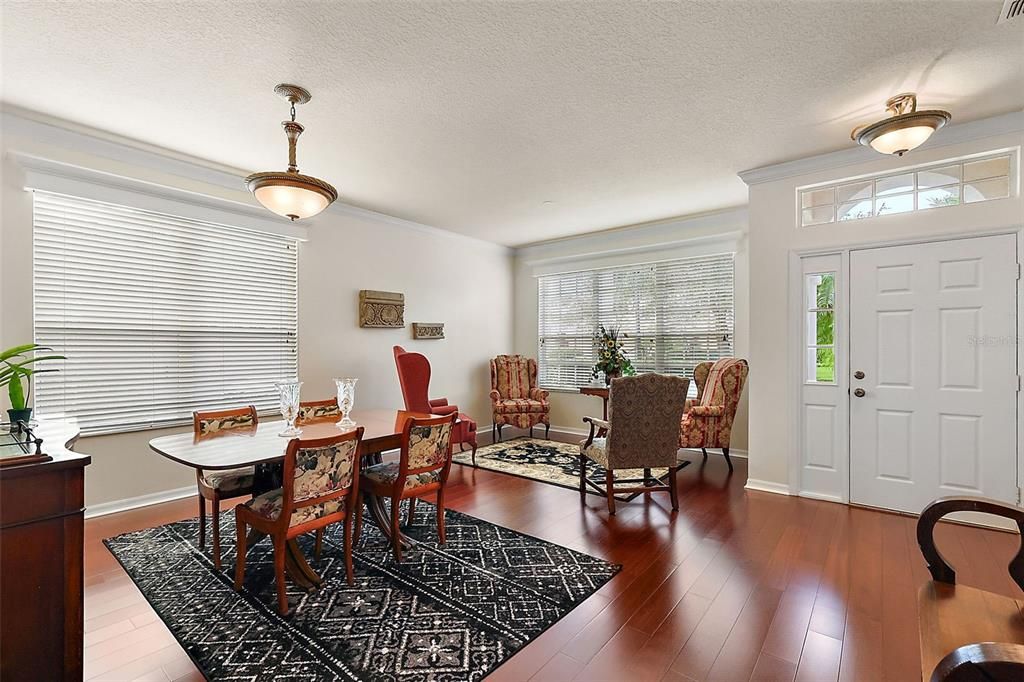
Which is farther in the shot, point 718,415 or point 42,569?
point 718,415

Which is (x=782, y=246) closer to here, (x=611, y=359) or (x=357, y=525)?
(x=611, y=359)

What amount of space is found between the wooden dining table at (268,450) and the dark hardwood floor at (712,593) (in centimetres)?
59

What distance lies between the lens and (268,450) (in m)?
2.43

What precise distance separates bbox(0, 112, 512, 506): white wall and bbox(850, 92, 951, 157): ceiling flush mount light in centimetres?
445

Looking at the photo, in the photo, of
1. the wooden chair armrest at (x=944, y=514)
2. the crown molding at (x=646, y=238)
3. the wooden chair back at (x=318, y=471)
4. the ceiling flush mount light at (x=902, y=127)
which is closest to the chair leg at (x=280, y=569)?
the wooden chair back at (x=318, y=471)

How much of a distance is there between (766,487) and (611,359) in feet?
7.34

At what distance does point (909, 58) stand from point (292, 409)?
3.94 m

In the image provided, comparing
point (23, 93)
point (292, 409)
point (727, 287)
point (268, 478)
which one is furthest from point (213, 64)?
point (727, 287)

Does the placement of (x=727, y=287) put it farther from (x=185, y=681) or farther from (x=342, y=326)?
(x=185, y=681)

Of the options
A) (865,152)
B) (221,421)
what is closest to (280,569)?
(221,421)

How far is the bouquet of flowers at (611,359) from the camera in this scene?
5.82 m

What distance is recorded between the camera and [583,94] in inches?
113

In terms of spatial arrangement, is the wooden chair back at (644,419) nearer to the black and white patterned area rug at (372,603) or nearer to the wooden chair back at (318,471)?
the black and white patterned area rug at (372,603)

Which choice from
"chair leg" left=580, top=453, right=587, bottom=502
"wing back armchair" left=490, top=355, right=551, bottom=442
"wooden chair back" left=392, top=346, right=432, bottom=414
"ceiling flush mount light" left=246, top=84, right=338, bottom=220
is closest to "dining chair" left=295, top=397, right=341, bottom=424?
"wooden chair back" left=392, top=346, right=432, bottom=414
